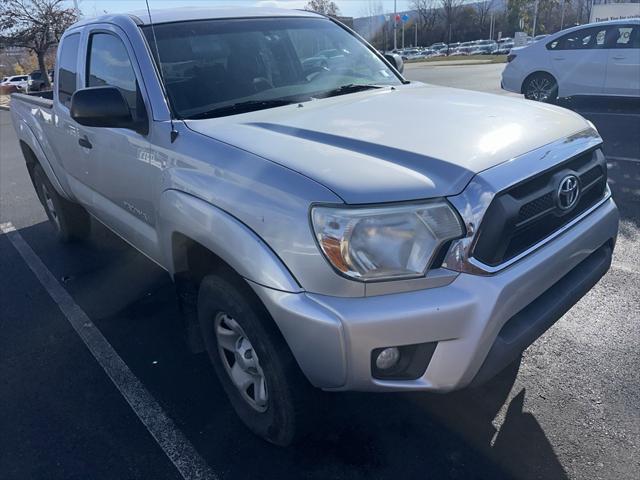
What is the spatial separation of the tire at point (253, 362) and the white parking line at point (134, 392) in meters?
0.30

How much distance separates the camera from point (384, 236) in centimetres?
193

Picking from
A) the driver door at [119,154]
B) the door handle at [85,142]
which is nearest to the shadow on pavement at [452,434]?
the driver door at [119,154]

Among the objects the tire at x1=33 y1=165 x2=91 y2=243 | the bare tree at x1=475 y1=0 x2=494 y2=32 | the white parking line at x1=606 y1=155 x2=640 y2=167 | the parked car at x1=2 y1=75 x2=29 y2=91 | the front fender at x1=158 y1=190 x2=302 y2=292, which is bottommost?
the parked car at x1=2 y1=75 x2=29 y2=91

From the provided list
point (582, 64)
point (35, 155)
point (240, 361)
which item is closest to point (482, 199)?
point (240, 361)

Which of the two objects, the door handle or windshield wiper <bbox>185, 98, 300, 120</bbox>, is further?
the door handle

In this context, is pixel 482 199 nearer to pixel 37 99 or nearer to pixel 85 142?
pixel 85 142

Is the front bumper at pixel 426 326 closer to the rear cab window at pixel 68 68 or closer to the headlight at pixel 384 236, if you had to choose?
the headlight at pixel 384 236

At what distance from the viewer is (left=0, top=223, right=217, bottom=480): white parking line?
98.3 inches

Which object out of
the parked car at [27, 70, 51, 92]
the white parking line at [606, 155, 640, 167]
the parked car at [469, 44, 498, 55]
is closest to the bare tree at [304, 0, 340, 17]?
the parked car at [469, 44, 498, 55]

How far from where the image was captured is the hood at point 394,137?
1976 mm

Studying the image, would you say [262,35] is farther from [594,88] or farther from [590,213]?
[594,88]

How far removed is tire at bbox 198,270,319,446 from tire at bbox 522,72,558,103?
10.2m

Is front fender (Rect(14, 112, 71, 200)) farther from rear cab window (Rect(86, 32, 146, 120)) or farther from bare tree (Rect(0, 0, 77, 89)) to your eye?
bare tree (Rect(0, 0, 77, 89))

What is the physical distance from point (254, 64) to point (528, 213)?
1.85 metres
